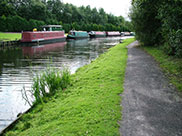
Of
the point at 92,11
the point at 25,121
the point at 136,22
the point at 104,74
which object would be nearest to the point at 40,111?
the point at 25,121

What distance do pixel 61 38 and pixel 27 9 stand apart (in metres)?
27.9

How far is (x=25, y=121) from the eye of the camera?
496cm

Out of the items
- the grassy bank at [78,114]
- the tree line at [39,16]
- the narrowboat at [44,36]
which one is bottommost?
the grassy bank at [78,114]

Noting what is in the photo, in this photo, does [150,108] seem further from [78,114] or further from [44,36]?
[44,36]

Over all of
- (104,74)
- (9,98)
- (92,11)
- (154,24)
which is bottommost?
(9,98)

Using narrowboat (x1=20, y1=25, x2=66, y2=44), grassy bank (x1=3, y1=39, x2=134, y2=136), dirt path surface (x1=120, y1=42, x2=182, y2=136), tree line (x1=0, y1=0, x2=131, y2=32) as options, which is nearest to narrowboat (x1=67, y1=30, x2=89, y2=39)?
narrowboat (x1=20, y1=25, x2=66, y2=44)

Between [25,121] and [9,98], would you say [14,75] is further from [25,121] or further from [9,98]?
[25,121]

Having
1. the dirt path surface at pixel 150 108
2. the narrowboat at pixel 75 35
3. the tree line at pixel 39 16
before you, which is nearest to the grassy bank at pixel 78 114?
the dirt path surface at pixel 150 108

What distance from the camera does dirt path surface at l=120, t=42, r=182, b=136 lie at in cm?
377

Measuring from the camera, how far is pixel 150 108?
4.77 m

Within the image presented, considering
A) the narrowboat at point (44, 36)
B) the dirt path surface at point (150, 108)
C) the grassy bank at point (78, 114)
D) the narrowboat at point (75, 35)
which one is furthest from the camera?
the narrowboat at point (75, 35)

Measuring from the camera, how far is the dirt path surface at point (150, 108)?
3.77 metres

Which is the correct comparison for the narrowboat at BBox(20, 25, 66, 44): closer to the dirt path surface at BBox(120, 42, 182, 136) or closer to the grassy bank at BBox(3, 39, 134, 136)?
the grassy bank at BBox(3, 39, 134, 136)

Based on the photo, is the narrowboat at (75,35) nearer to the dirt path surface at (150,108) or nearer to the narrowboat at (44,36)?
the narrowboat at (44,36)
